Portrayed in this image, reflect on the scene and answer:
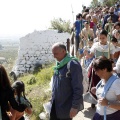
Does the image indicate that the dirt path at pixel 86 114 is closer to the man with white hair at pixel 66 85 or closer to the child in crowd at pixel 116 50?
the child in crowd at pixel 116 50

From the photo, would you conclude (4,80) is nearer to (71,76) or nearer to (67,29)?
(71,76)

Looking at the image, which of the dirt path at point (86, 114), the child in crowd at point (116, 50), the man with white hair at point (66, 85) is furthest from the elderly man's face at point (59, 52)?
the dirt path at point (86, 114)

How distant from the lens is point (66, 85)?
11.9 ft

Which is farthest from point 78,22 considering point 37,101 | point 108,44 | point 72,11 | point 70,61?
point 70,61

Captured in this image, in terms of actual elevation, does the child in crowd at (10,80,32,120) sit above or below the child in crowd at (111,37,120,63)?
below

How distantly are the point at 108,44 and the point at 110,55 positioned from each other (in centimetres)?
23

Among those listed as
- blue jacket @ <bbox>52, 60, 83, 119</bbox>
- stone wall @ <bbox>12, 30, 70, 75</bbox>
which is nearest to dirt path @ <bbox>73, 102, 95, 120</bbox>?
blue jacket @ <bbox>52, 60, 83, 119</bbox>

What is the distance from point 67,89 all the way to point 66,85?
0.06 metres

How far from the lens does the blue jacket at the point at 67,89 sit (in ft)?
11.6

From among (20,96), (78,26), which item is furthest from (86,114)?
(78,26)

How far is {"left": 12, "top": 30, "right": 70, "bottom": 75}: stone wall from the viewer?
17.1 metres

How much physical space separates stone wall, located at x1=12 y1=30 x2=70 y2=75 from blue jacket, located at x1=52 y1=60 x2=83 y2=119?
13354 millimetres

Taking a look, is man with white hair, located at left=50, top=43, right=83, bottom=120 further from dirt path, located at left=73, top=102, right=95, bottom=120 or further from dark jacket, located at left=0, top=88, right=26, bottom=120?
dirt path, located at left=73, top=102, right=95, bottom=120

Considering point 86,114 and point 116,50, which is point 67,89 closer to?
point 116,50
